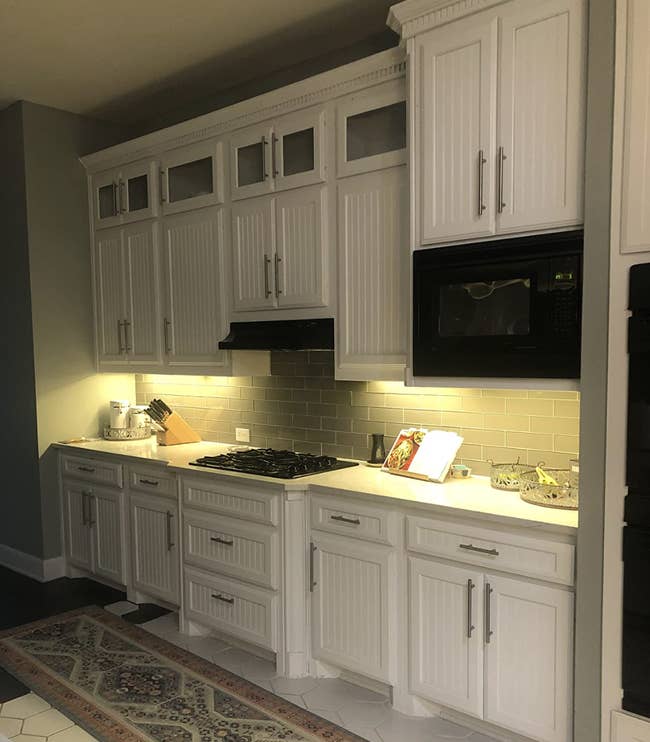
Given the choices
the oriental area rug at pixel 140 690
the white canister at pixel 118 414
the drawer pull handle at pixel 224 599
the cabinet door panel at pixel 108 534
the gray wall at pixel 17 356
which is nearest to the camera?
the oriental area rug at pixel 140 690

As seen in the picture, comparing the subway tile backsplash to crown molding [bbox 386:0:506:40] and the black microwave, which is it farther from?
crown molding [bbox 386:0:506:40]

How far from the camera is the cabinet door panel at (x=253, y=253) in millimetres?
3326

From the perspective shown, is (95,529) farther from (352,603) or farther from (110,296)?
(352,603)

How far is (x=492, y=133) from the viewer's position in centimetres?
241

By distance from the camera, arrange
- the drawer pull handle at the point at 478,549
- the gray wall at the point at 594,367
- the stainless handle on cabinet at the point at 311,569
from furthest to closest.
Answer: the stainless handle on cabinet at the point at 311,569
the drawer pull handle at the point at 478,549
the gray wall at the point at 594,367

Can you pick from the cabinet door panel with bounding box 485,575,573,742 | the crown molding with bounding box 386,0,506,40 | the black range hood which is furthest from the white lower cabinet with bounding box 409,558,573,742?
the crown molding with bounding box 386,0,506,40

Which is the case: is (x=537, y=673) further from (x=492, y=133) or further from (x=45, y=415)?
(x=45, y=415)

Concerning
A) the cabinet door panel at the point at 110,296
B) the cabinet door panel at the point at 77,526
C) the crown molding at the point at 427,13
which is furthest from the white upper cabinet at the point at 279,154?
the cabinet door panel at the point at 77,526

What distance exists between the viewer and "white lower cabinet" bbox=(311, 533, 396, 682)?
2672 mm

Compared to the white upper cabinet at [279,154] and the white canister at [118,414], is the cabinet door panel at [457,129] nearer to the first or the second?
the white upper cabinet at [279,154]

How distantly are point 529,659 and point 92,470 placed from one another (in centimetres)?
276

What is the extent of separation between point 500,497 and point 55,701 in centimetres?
204

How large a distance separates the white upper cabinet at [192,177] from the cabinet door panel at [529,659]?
95.2 inches

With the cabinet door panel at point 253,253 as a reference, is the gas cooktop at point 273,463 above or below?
below
